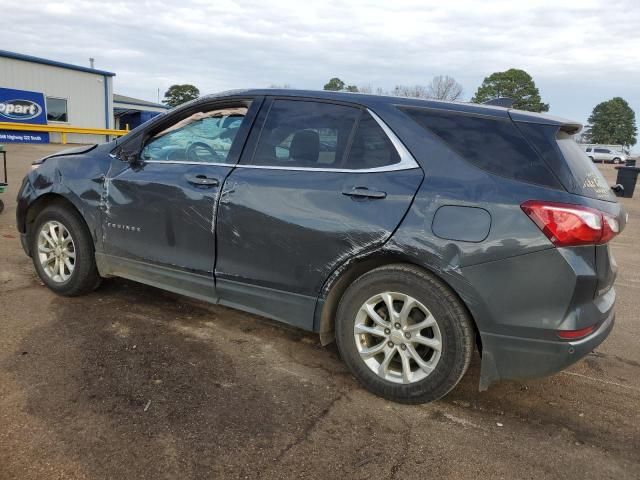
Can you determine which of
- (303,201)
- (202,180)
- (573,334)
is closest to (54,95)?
(202,180)

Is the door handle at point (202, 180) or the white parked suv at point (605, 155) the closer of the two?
the door handle at point (202, 180)

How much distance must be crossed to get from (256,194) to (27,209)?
2398 mm

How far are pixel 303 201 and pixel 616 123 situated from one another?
295 feet

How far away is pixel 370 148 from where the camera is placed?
3061 millimetres

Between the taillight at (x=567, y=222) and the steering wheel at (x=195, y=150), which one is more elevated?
the steering wheel at (x=195, y=150)

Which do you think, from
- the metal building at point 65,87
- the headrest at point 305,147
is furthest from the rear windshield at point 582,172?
the metal building at point 65,87

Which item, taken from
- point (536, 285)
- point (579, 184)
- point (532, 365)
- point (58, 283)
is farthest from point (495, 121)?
point (58, 283)

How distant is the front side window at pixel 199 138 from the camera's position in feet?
11.8

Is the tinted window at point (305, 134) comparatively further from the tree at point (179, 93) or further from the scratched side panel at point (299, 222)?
the tree at point (179, 93)

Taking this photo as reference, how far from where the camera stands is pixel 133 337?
12.0 ft

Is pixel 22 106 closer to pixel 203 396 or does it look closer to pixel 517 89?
pixel 203 396

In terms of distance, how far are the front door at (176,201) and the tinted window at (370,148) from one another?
84 centimetres

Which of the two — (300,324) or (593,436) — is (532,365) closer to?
(593,436)

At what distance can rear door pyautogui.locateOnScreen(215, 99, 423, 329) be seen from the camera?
2.95 meters
